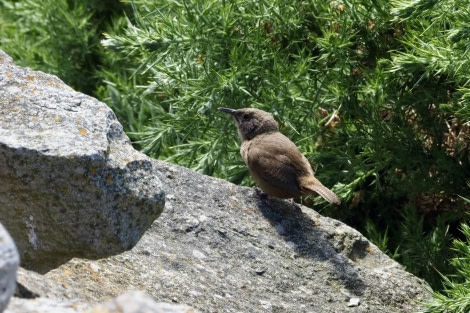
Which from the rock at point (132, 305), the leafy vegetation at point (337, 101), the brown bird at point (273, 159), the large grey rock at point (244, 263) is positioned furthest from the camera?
the leafy vegetation at point (337, 101)

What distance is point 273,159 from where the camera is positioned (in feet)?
19.2

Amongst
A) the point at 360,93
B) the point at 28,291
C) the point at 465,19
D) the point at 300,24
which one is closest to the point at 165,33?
the point at 300,24

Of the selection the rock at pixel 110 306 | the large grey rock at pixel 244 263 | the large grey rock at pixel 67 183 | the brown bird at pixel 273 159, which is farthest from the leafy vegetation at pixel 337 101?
the rock at pixel 110 306

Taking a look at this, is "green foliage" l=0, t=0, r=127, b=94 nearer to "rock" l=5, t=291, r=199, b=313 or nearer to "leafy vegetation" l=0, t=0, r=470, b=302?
"leafy vegetation" l=0, t=0, r=470, b=302

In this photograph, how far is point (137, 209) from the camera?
351 cm

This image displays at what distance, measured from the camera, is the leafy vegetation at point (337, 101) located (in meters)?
5.81

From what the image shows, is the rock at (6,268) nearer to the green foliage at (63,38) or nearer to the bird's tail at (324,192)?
the bird's tail at (324,192)

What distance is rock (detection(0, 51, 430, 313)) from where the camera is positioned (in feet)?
11.9

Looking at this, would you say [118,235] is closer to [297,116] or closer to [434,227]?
[297,116]

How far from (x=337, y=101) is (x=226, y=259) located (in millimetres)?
1711

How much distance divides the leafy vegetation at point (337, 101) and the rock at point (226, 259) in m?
0.77

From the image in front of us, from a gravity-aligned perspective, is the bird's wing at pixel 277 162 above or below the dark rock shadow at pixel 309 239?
above

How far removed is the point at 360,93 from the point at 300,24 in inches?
24.1

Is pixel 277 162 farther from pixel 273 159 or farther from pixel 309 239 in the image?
pixel 309 239
